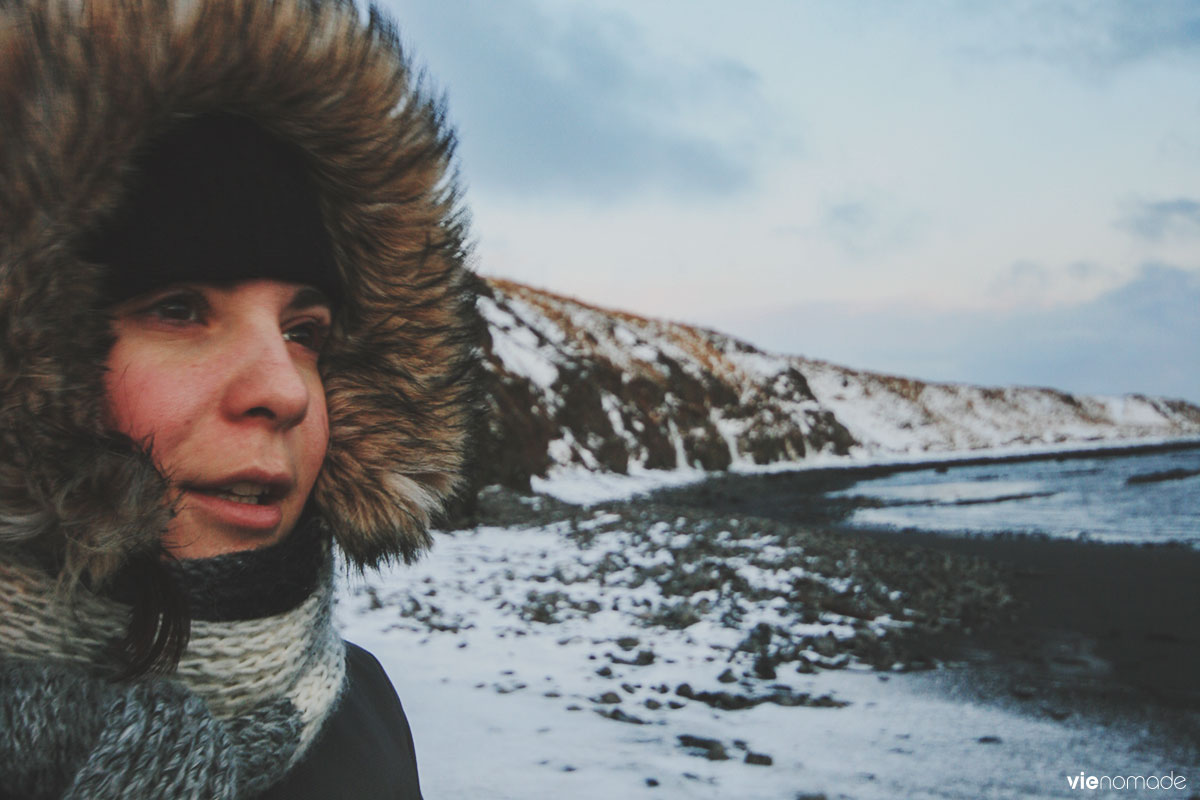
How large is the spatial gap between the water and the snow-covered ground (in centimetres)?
1045

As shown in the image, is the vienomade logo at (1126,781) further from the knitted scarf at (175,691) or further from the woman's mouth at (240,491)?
the woman's mouth at (240,491)

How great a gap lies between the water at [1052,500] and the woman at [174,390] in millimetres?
15160

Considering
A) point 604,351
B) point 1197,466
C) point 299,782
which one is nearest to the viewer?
point 299,782

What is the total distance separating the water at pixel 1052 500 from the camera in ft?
48.1

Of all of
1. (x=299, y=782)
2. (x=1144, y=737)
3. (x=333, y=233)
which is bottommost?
(x=1144, y=737)

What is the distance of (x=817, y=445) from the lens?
134 ft

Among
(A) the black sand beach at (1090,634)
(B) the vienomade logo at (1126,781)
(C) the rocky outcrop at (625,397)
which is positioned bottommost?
(B) the vienomade logo at (1126,781)

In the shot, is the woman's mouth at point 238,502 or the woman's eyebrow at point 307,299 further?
the woman's eyebrow at point 307,299

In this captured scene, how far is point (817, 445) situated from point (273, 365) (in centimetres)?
4184

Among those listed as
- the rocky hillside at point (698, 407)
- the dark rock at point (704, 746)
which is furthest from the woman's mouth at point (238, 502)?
the rocky hillside at point (698, 407)

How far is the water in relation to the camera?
14.7 m

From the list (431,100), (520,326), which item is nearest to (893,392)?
(520,326)

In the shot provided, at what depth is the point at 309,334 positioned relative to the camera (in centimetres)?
131

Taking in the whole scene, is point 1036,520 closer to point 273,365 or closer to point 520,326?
point 273,365
